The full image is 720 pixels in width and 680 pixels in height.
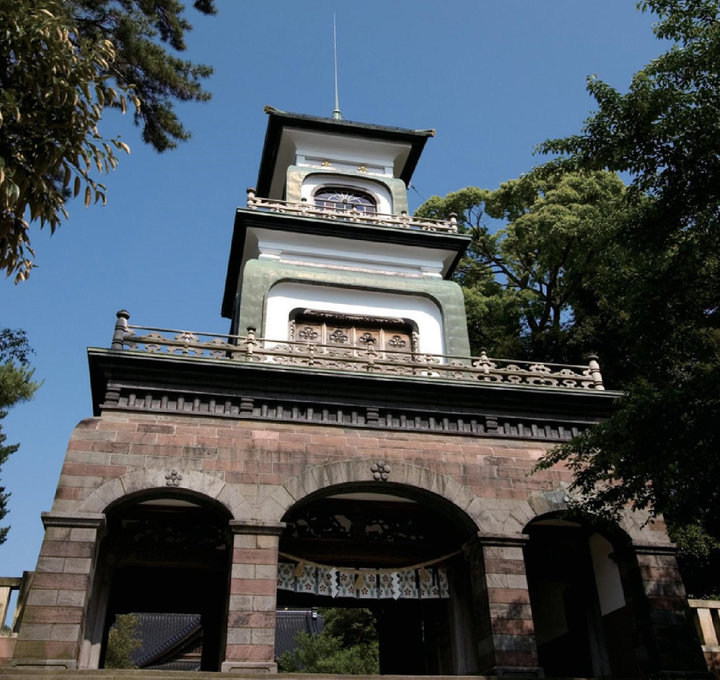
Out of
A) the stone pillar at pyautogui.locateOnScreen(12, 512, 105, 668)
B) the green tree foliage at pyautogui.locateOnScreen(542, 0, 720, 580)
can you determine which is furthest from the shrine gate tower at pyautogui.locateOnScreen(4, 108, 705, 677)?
the green tree foliage at pyautogui.locateOnScreen(542, 0, 720, 580)

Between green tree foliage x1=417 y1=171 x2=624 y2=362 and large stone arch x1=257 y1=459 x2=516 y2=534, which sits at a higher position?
green tree foliage x1=417 y1=171 x2=624 y2=362

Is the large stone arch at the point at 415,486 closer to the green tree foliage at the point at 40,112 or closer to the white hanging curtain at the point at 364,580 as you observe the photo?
the white hanging curtain at the point at 364,580

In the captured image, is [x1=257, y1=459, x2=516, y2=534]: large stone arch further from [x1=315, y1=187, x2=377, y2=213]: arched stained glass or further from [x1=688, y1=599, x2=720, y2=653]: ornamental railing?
[x1=315, y1=187, x2=377, y2=213]: arched stained glass

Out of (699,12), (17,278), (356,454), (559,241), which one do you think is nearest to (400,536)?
(356,454)

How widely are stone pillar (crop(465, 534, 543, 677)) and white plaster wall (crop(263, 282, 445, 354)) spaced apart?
251 inches

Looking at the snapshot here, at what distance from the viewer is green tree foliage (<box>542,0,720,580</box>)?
10.1 metres

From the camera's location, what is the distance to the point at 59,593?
37.0 ft

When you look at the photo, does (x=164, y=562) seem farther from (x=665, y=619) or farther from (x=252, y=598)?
(x=665, y=619)

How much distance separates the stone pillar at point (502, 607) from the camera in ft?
39.3

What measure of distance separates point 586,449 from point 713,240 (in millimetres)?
3868

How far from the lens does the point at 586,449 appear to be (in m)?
11.1

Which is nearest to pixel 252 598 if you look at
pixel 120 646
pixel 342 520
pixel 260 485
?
pixel 260 485

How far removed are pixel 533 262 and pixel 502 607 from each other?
1855cm

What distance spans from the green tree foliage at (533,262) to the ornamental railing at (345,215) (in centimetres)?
603
